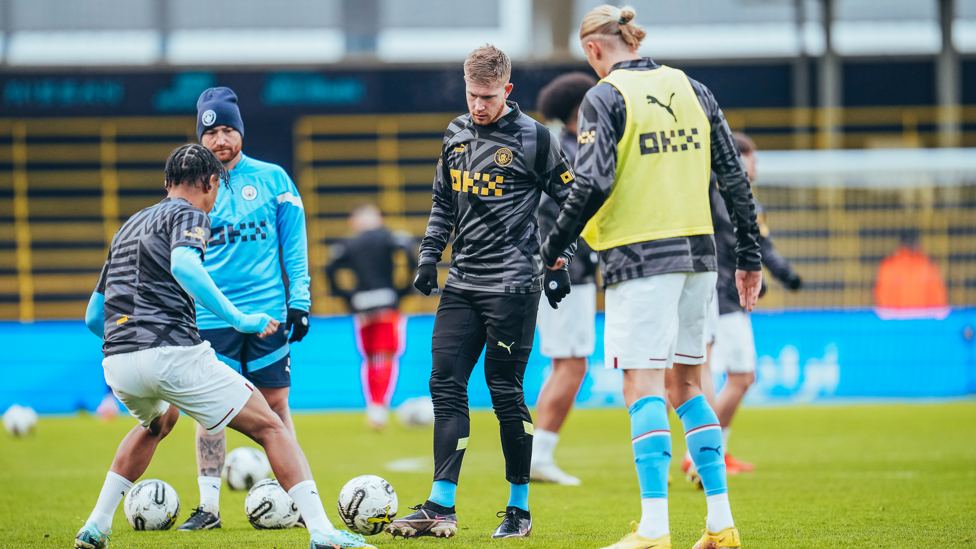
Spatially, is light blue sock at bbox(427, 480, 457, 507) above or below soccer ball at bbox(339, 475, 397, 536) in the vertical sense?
above

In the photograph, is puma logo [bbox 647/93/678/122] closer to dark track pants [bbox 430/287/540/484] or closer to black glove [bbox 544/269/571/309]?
black glove [bbox 544/269/571/309]

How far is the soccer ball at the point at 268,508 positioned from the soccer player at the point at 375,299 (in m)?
6.39

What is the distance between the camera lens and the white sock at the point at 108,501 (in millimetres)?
4445

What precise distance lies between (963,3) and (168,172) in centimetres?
1767

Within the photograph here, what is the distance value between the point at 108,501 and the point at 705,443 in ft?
8.12

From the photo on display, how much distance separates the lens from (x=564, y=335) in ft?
23.2

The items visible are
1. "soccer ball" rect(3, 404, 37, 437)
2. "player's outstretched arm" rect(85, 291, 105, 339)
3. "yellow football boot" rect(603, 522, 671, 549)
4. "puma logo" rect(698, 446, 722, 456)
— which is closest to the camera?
"yellow football boot" rect(603, 522, 671, 549)

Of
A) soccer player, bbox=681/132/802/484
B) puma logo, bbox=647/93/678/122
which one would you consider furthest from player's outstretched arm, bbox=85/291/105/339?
soccer player, bbox=681/132/802/484

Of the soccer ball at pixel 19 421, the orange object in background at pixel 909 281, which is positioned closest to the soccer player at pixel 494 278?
the soccer ball at pixel 19 421

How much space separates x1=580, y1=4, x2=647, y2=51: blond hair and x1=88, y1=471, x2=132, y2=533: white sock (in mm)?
2702

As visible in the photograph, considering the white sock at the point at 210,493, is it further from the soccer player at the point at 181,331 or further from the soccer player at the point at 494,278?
the soccer player at the point at 494,278

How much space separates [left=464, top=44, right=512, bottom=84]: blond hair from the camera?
462 centimetres

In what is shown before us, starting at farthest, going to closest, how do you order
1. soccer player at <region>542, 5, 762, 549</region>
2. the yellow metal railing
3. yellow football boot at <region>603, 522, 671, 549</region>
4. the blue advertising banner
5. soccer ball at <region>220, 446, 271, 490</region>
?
the yellow metal railing
the blue advertising banner
soccer ball at <region>220, 446, 271, 490</region>
soccer player at <region>542, 5, 762, 549</region>
yellow football boot at <region>603, 522, 671, 549</region>

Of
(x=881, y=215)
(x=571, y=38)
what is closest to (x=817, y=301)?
(x=881, y=215)
